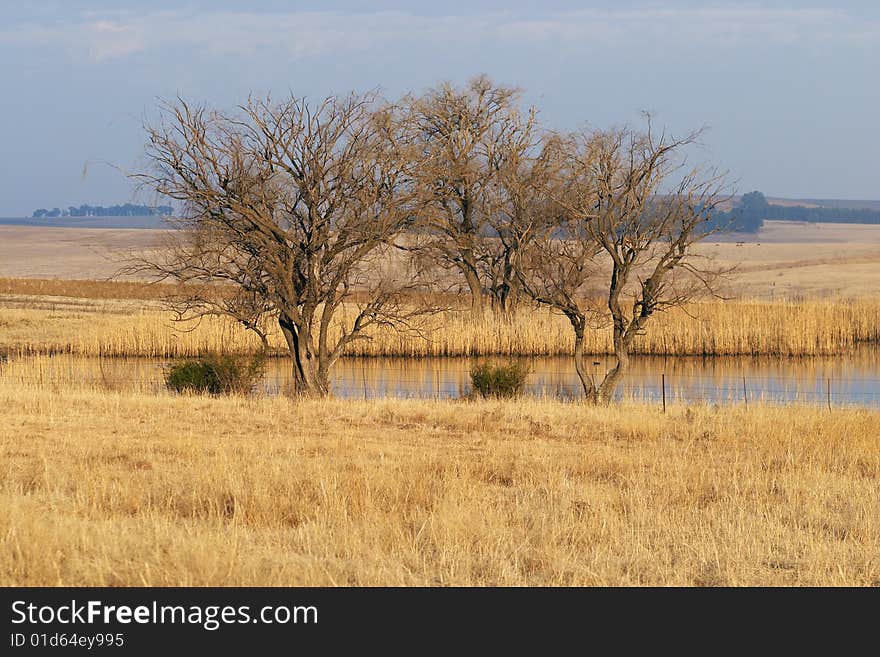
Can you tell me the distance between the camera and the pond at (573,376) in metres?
25.4

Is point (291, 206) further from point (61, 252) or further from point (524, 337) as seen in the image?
point (61, 252)

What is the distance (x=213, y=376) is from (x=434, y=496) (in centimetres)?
1445

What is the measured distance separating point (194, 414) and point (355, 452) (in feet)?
15.0

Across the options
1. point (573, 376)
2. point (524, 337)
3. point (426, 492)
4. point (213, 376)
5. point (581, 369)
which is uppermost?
point (426, 492)

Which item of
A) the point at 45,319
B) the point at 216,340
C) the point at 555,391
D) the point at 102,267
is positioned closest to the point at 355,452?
the point at 555,391

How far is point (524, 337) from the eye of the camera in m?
33.6

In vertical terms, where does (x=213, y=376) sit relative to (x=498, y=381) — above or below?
above

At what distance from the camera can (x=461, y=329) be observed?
33844 mm

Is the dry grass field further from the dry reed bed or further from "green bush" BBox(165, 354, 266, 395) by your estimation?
the dry reed bed

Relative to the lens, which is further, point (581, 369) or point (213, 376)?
point (213, 376)

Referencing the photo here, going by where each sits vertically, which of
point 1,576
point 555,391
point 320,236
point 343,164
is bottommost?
point 555,391

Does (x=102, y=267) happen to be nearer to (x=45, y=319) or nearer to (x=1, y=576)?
(x=45, y=319)

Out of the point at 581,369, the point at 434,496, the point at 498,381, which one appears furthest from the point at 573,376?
the point at 434,496

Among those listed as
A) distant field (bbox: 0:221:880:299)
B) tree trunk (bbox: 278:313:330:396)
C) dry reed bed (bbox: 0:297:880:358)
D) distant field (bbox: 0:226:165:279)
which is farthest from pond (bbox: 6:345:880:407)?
distant field (bbox: 0:226:165:279)
